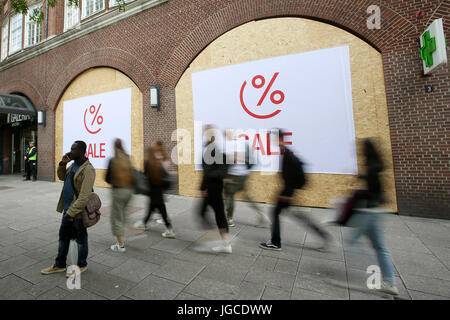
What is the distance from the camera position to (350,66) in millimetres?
5711

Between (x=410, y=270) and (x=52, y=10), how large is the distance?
57.0 feet

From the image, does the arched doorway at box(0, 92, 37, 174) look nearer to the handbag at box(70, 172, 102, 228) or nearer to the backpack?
the backpack

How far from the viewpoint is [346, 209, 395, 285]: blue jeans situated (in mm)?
2418

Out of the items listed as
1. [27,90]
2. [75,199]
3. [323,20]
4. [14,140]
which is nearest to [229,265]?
[75,199]

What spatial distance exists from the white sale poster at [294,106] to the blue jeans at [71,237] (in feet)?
15.1

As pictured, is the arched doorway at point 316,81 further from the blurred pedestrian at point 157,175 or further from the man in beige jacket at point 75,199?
the man in beige jacket at point 75,199

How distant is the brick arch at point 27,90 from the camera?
11904mm

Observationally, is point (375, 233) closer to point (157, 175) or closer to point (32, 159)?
point (157, 175)

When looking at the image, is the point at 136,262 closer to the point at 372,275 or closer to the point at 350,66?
the point at 372,275

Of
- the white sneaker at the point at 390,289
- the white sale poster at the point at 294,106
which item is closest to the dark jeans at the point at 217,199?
the white sneaker at the point at 390,289

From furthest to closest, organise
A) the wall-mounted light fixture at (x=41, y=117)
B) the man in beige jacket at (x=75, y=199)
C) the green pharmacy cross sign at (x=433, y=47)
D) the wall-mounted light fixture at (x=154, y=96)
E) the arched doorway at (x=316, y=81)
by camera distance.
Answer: the wall-mounted light fixture at (x=41, y=117) < the wall-mounted light fixture at (x=154, y=96) < the arched doorway at (x=316, y=81) < the green pharmacy cross sign at (x=433, y=47) < the man in beige jacket at (x=75, y=199)

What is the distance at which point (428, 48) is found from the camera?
4746 millimetres

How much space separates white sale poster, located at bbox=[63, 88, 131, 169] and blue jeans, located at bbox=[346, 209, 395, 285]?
823cm

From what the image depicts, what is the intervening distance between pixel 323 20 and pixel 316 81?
1.69m
